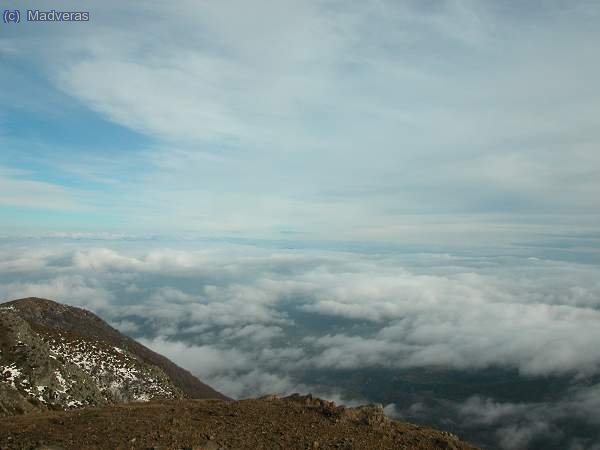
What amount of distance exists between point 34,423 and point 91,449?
7.16 m

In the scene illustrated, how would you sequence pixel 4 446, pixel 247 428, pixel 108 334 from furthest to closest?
pixel 108 334, pixel 247 428, pixel 4 446

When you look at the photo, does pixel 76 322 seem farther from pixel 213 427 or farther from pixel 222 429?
pixel 222 429

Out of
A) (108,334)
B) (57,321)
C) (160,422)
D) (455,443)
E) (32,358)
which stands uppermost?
(160,422)

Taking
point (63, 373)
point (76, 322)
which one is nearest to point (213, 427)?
point (63, 373)

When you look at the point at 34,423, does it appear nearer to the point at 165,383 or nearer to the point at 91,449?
the point at 91,449

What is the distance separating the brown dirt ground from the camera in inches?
792

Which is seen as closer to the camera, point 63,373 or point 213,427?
point 213,427

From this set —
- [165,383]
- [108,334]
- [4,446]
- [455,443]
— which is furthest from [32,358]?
[108,334]

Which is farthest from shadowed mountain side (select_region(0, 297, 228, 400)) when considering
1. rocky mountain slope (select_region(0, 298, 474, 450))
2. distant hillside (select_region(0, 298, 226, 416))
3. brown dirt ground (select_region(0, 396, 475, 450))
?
brown dirt ground (select_region(0, 396, 475, 450))

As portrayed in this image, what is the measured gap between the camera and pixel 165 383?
72.7 metres

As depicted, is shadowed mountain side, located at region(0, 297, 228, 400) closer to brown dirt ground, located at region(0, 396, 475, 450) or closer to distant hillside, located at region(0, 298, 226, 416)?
distant hillside, located at region(0, 298, 226, 416)

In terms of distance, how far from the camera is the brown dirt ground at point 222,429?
20.1 m

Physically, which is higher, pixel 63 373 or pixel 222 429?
pixel 222 429

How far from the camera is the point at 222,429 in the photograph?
22344 millimetres
